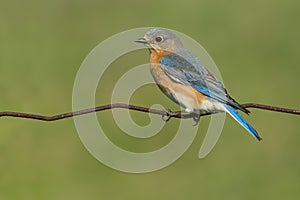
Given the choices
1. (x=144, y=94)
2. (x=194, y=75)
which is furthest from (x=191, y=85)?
(x=144, y=94)

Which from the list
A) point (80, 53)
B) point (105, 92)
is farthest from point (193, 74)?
point (80, 53)

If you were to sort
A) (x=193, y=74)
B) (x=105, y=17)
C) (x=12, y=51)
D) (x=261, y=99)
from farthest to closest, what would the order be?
(x=105, y=17)
(x=12, y=51)
(x=261, y=99)
(x=193, y=74)

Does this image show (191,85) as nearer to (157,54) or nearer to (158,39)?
(157,54)

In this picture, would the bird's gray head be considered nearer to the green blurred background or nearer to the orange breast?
the orange breast

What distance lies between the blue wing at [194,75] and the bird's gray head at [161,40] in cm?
30

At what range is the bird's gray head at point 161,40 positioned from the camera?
7547mm

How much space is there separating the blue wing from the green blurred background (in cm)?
157

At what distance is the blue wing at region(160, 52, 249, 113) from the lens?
6.74 meters

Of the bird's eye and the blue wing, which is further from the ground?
the bird's eye

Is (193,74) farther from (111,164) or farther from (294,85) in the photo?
(294,85)

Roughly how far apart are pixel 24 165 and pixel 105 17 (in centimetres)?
411

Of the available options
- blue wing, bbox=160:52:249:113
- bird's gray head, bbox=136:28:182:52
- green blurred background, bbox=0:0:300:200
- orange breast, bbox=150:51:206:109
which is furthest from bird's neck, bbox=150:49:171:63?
green blurred background, bbox=0:0:300:200

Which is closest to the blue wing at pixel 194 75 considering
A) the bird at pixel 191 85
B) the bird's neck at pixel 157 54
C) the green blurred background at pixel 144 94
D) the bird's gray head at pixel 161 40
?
the bird at pixel 191 85

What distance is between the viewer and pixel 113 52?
442 inches
